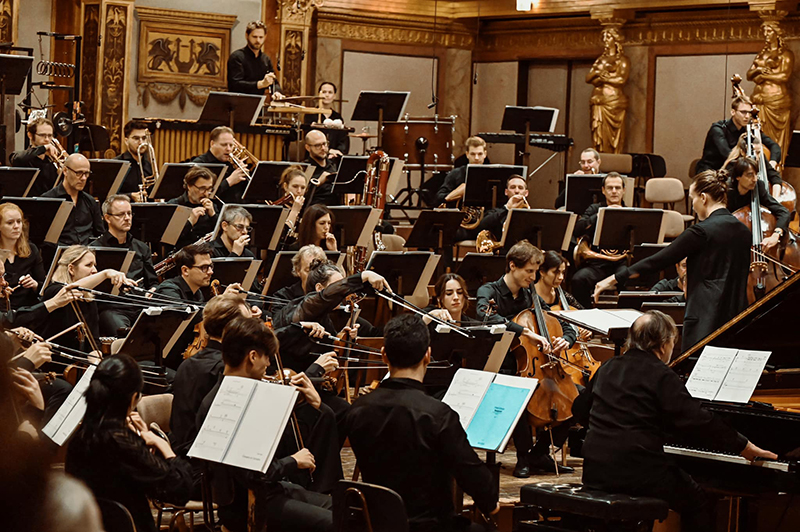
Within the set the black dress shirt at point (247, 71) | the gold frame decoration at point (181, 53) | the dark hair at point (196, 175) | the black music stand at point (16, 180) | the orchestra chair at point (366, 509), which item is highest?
the gold frame decoration at point (181, 53)

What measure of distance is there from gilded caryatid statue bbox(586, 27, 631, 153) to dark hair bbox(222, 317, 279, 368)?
890cm

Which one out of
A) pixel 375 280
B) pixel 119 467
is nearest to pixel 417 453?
pixel 119 467

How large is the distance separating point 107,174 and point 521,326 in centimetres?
323

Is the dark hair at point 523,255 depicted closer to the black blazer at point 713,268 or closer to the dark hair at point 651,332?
the black blazer at point 713,268

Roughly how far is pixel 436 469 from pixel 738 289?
8.04 feet

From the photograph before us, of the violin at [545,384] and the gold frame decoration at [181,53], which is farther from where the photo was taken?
the gold frame decoration at [181,53]

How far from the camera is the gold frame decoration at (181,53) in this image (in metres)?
11.7

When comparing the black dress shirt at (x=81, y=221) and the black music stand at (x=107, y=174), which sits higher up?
the black music stand at (x=107, y=174)

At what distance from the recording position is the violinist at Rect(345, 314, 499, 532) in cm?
320

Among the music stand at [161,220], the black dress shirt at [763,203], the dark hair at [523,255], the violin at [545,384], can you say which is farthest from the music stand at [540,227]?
the music stand at [161,220]

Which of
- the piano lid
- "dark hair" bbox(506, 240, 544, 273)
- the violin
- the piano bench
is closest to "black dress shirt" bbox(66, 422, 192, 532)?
the piano bench

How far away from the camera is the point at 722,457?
377 centimetres

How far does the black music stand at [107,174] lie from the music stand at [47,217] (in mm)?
992

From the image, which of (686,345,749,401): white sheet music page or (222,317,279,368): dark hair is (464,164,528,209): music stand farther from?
(222,317,279,368): dark hair
